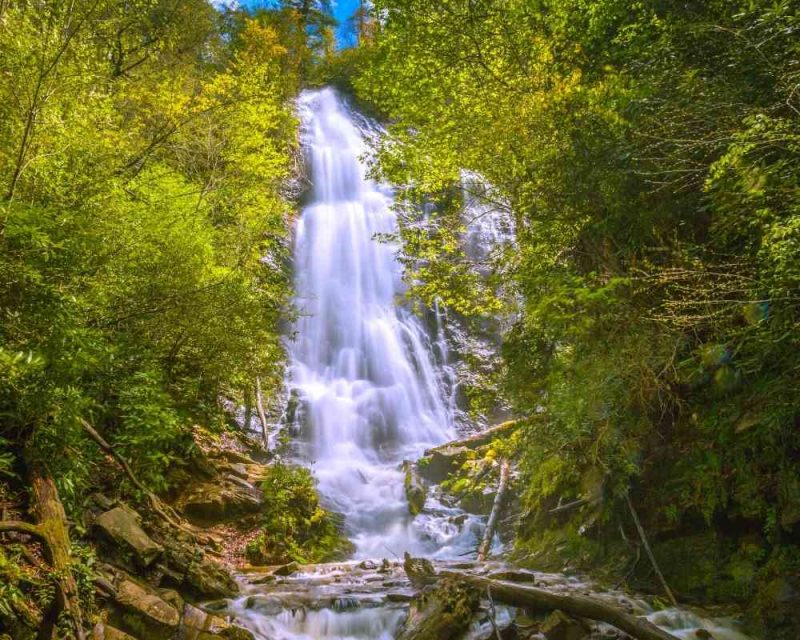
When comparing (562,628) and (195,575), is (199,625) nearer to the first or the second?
(195,575)

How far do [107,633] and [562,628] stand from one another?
13.9ft

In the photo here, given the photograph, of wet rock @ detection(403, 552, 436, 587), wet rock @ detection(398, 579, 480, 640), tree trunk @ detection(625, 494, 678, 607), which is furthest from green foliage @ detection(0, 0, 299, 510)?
tree trunk @ detection(625, 494, 678, 607)

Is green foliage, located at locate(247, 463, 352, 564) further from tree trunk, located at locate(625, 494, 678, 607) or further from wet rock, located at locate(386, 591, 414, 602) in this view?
tree trunk, located at locate(625, 494, 678, 607)

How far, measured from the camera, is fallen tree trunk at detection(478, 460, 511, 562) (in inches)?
359

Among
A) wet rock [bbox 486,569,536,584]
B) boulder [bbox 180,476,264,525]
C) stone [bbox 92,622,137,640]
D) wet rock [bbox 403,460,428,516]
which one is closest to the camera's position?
stone [bbox 92,622,137,640]

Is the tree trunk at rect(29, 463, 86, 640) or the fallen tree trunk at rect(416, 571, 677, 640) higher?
the tree trunk at rect(29, 463, 86, 640)

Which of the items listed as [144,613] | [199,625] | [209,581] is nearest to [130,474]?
[209,581]

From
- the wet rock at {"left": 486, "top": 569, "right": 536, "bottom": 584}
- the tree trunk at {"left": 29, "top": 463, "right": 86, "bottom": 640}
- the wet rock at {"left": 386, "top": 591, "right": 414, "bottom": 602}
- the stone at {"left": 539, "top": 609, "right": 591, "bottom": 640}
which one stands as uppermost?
the tree trunk at {"left": 29, "top": 463, "right": 86, "bottom": 640}

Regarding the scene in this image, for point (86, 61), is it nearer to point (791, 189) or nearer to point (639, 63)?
point (639, 63)

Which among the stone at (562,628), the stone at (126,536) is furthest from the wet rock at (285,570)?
the stone at (562,628)

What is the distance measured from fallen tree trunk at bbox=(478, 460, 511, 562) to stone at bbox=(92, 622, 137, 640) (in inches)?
247

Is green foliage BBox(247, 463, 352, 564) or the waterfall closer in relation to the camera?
green foliage BBox(247, 463, 352, 564)

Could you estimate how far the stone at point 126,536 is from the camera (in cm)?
532

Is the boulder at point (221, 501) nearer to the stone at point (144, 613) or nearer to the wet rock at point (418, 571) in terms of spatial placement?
the wet rock at point (418, 571)
